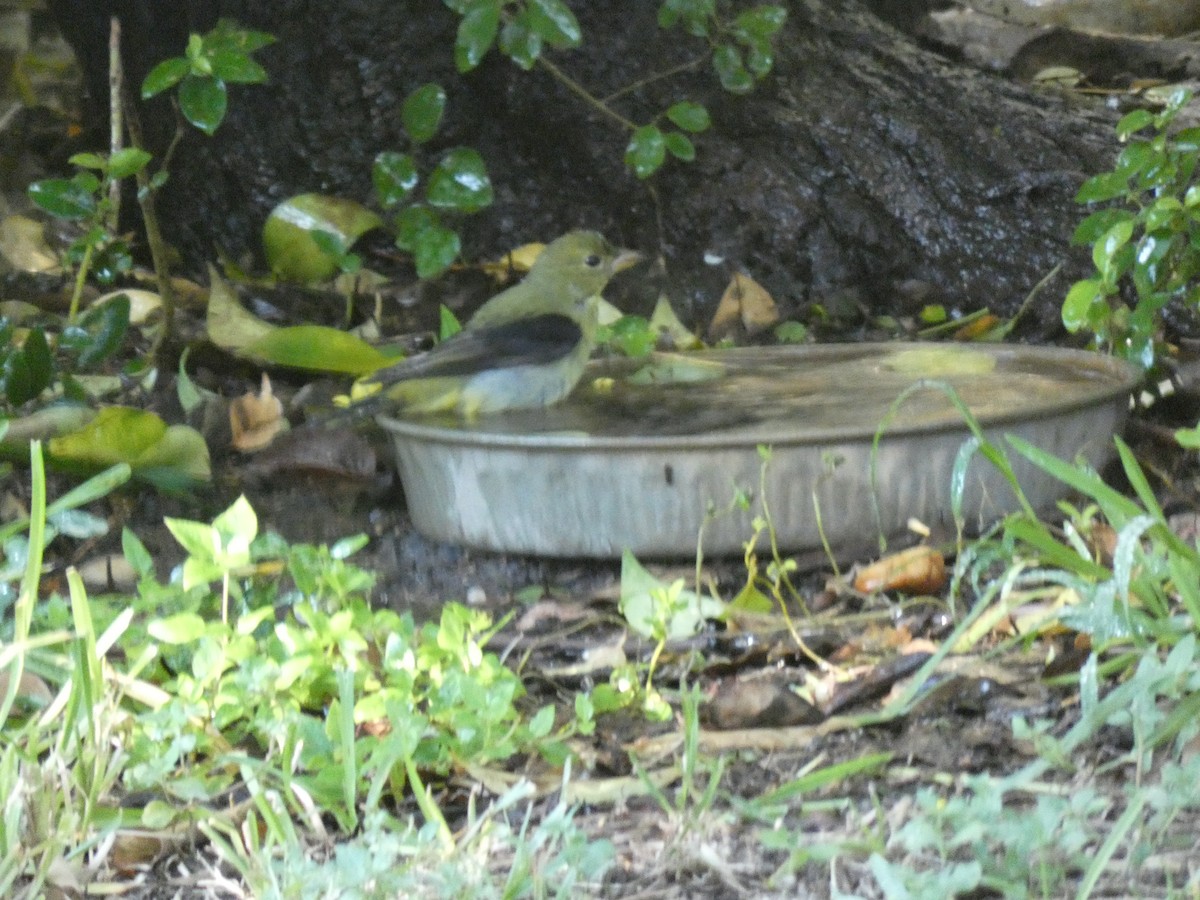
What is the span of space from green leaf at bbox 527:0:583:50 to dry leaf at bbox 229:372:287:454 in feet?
4.11

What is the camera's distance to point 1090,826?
6.07 ft

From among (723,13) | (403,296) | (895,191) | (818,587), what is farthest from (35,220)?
(818,587)

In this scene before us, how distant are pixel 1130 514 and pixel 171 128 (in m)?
4.26

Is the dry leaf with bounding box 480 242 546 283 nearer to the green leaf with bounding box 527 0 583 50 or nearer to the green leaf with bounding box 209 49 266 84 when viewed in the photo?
the green leaf with bounding box 527 0 583 50

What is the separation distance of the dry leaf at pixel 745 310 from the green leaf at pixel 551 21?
1.31 metres

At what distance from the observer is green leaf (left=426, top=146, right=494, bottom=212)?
4586 mm

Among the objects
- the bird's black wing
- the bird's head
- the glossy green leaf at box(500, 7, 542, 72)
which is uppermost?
the glossy green leaf at box(500, 7, 542, 72)

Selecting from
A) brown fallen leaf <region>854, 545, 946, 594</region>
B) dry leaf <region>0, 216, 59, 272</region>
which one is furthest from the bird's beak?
dry leaf <region>0, 216, 59, 272</region>

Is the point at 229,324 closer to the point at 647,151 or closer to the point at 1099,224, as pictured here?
the point at 647,151

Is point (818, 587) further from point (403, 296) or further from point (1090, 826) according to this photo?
point (403, 296)

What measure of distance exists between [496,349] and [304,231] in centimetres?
159

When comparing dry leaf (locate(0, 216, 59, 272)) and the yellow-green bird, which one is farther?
dry leaf (locate(0, 216, 59, 272))

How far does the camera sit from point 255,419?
4.20 meters

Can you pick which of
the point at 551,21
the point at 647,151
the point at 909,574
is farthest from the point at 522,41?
the point at 909,574
